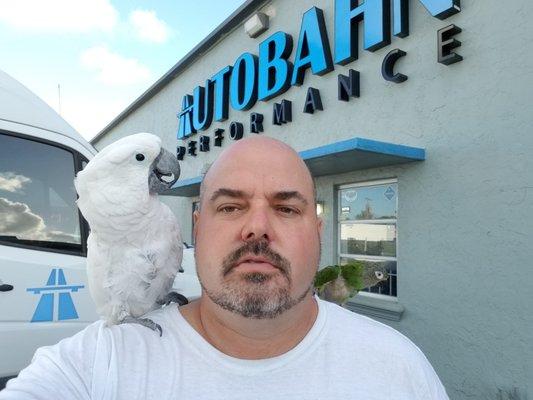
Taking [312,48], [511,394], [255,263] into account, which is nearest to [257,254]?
[255,263]

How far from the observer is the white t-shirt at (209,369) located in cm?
110

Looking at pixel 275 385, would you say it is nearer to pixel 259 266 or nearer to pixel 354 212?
pixel 259 266

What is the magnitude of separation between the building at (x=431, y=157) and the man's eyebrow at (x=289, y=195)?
8.63ft

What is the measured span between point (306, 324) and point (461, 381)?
3307mm

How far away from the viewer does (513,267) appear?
11.4 ft

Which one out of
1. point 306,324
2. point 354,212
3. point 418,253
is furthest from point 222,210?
point 354,212

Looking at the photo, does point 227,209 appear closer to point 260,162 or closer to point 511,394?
point 260,162

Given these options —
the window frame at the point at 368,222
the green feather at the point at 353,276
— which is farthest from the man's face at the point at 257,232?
the window frame at the point at 368,222

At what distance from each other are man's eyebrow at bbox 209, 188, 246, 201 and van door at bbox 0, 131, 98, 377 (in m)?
1.94

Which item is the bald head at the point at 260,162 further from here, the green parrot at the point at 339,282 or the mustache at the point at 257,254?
the green parrot at the point at 339,282

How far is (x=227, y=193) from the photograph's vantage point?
1.30 m

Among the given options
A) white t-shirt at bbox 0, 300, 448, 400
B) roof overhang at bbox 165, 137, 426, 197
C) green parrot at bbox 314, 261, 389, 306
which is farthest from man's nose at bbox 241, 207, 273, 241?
roof overhang at bbox 165, 137, 426, 197

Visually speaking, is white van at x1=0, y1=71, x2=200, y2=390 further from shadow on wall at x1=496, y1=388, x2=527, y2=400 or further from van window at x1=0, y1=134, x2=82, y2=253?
shadow on wall at x1=496, y1=388, x2=527, y2=400

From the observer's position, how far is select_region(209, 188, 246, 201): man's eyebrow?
1289 mm
